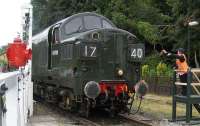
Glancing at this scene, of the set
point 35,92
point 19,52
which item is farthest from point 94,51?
point 35,92

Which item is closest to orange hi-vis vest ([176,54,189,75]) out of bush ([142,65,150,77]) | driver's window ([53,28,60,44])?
driver's window ([53,28,60,44])

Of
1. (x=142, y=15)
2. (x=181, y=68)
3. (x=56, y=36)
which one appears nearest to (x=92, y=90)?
(x=181, y=68)

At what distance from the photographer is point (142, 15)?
129 feet

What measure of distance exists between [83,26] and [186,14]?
15056 millimetres

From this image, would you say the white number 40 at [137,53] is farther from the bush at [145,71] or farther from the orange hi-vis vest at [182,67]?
the bush at [145,71]

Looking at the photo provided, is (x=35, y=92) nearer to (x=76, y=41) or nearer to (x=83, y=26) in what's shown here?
(x=83, y=26)

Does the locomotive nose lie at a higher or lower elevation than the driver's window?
lower

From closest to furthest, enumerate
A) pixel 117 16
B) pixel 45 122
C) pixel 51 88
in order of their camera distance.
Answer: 1. pixel 45 122
2. pixel 51 88
3. pixel 117 16

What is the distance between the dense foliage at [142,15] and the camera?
104 feet

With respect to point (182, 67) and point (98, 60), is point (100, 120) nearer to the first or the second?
point (98, 60)

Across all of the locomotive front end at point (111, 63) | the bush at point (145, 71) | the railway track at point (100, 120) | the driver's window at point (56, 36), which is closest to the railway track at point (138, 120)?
the railway track at point (100, 120)

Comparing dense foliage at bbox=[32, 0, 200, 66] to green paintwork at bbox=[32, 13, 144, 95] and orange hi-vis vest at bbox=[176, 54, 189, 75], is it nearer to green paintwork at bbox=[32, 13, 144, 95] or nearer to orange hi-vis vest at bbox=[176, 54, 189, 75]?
green paintwork at bbox=[32, 13, 144, 95]

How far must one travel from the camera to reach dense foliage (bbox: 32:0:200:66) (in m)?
31.6

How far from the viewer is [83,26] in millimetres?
16422
